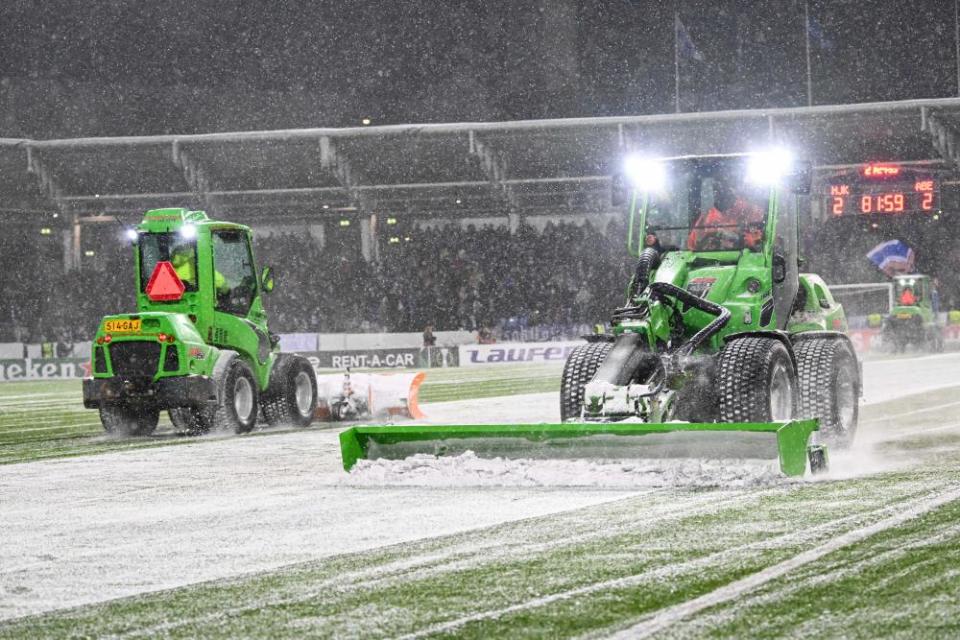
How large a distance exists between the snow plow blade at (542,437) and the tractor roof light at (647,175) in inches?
108

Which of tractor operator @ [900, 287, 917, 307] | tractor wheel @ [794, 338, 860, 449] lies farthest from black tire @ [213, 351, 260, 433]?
tractor operator @ [900, 287, 917, 307]

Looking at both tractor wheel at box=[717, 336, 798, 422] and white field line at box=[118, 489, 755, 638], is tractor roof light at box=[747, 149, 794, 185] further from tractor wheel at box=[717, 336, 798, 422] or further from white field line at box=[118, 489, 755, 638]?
white field line at box=[118, 489, 755, 638]

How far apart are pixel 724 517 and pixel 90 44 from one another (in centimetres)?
4661

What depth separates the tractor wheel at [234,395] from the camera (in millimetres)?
13719

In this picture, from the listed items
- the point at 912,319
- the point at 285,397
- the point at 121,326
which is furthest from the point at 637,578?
the point at 912,319

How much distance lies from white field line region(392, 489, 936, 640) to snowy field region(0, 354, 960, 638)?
0.05ft

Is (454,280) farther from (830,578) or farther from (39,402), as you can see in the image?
(830,578)

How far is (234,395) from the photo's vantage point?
1395 centimetres

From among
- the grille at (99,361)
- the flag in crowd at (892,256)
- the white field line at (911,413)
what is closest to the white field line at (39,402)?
the grille at (99,361)

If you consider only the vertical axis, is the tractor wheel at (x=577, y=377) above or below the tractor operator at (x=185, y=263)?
below

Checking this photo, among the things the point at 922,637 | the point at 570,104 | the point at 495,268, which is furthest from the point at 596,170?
the point at 922,637

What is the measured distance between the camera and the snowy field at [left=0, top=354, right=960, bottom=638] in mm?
4766

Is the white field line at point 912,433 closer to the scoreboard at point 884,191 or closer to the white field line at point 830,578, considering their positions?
the white field line at point 830,578

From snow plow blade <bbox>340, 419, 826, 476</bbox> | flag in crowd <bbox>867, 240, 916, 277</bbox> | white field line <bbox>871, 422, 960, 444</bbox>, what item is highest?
flag in crowd <bbox>867, 240, 916, 277</bbox>
